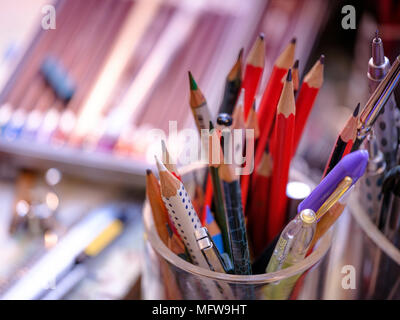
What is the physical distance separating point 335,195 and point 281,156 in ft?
0.12

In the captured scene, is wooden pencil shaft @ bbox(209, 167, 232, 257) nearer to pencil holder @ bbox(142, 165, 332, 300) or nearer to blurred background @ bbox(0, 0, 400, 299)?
pencil holder @ bbox(142, 165, 332, 300)

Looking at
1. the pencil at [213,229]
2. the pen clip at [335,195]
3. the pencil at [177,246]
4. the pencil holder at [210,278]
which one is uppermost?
the pen clip at [335,195]

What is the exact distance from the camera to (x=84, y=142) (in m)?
0.46

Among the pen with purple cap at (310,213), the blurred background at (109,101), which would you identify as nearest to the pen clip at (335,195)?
the pen with purple cap at (310,213)

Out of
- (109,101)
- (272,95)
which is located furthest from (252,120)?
(109,101)

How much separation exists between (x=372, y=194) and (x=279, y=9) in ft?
1.42

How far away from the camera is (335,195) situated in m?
0.19

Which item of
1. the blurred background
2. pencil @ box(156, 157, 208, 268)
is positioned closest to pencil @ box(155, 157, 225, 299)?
pencil @ box(156, 157, 208, 268)

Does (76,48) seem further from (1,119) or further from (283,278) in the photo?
(283,278)

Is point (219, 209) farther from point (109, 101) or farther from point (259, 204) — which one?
point (109, 101)

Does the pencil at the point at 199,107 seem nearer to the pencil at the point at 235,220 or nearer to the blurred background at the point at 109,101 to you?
the pencil at the point at 235,220

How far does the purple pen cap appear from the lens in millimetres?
181

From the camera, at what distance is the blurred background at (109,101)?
0.37 m

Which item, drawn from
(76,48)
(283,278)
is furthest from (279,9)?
(283,278)
